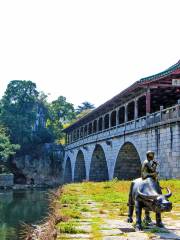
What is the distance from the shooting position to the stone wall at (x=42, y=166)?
194 feet

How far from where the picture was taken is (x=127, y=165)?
30.3m

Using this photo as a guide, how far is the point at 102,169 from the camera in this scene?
40594mm

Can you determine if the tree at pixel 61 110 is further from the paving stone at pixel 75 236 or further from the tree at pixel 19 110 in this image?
the paving stone at pixel 75 236

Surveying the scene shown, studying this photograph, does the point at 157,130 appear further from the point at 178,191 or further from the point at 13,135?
the point at 13,135

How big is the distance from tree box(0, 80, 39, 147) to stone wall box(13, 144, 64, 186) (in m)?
2.63

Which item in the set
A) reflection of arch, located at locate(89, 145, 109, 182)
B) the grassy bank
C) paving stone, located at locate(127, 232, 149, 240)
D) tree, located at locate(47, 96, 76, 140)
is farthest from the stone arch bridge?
tree, located at locate(47, 96, 76, 140)

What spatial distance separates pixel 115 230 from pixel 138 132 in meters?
17.5

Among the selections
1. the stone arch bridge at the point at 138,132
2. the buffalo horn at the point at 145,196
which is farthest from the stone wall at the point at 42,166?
the buffalo horn at the point at 145,196

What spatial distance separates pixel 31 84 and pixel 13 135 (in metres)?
9.05

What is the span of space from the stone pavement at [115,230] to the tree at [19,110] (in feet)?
166

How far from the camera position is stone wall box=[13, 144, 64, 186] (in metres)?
59.1

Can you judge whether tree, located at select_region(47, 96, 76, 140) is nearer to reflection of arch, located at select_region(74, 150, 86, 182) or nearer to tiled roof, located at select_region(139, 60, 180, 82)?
reflection of arch, located at select_region(74, 150, 86, 182)

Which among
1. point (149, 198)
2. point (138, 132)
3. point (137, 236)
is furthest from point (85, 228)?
point (138, 132)

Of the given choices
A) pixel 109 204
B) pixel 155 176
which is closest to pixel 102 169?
pixel 109 204
